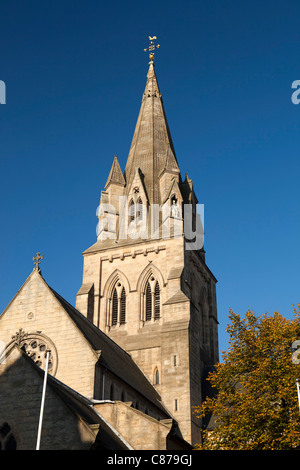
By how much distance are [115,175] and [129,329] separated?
43.6ft

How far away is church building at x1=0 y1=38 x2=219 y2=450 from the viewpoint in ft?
70.1

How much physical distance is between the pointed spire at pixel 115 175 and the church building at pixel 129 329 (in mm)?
83

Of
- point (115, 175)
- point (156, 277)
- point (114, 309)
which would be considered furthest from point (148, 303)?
point (115, 175)

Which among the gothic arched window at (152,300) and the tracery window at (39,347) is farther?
the gothic arched window at (152,300)

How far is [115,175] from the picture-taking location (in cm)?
4828

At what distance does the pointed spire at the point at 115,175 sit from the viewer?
47969 millimetres

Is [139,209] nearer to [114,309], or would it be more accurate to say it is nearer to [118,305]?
[118,305]

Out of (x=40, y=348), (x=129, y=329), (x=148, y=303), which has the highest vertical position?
(x=148, y=303)

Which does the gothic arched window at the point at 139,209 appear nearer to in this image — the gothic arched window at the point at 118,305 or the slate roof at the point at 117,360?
the gothic arched window at the point at 118,305

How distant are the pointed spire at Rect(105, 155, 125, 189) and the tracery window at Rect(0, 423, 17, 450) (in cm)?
2906

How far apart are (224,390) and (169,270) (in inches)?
572

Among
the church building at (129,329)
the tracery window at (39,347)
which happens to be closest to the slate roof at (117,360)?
the church building at (129,329)

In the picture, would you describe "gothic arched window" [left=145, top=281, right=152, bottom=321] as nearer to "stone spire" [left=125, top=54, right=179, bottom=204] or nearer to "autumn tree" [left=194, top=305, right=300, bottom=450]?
"stone spire" [left=125, top=54, right=179, bottom=204]
